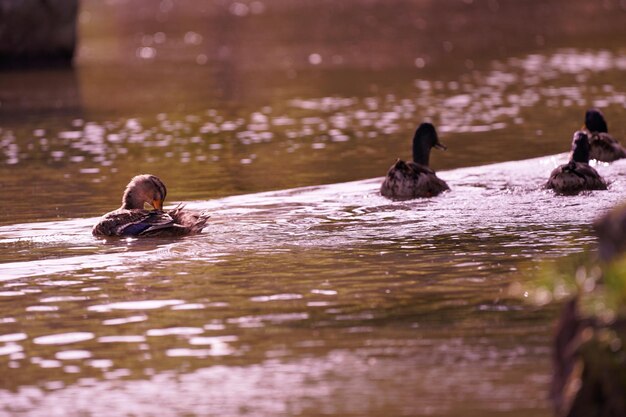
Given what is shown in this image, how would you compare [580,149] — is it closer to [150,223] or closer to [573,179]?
[573,179]

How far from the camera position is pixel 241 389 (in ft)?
30.4

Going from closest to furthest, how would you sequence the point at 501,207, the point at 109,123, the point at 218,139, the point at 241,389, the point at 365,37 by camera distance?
the point at 241,389
the point at 501,207
the point at 218,139
the point at 109,123
the point at 365,37

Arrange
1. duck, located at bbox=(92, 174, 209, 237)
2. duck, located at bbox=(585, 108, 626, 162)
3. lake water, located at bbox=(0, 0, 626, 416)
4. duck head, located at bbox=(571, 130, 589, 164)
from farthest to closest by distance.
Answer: duck, located at bbox=(585, 108, 626, 162), duck head, located at bbox=(571, 130, 589, 164), duck, located at bbox=(92, 174, 209, 237), lake water, located at bbox=(0, 0, 626, 416)

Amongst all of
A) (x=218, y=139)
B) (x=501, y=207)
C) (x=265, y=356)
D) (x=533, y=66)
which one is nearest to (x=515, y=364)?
(x=265, y=356)

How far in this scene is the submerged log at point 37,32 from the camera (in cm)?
3841

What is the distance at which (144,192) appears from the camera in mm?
15727

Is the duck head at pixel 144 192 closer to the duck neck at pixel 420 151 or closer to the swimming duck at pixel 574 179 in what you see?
the duck neck at pixel 420 151

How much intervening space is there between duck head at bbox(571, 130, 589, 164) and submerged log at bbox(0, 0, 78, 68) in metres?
23.6

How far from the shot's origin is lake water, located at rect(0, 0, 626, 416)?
9.45 metres

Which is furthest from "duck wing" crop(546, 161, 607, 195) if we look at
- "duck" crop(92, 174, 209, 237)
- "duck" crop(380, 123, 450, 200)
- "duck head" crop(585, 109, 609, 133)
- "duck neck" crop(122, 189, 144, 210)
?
"duck neck" crop(122, 189, 144, 210)

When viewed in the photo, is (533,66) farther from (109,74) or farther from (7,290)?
(7,290)

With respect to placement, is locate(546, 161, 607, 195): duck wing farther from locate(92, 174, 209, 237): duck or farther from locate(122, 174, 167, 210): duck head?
locate(122, 174, 167, 210): duck head

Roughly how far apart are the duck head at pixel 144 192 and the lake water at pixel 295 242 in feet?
1.81

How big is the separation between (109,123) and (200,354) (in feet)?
58.3
